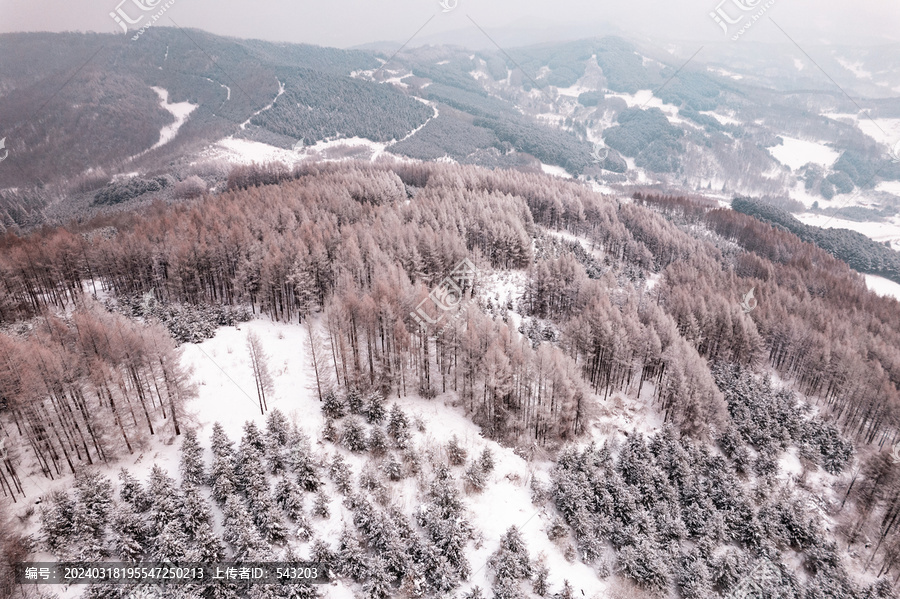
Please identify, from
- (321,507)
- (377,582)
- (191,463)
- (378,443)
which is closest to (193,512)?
(191,463)

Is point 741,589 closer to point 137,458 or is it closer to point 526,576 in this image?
point 526,576

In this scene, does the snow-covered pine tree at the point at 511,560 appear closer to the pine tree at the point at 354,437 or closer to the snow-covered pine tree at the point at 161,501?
the pine tree at the point at 354,437

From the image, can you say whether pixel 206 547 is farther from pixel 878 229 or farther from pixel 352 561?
pixel 878 229

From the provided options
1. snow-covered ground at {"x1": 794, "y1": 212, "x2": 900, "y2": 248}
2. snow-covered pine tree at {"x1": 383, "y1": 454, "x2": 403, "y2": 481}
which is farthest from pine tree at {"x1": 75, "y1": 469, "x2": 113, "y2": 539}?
snow-covered ground at {"x1": 794, "y1": 212, "x2": 900, "y2": 248}

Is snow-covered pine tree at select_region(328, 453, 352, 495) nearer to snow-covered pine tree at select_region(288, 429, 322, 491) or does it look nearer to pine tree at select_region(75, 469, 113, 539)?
snow-covered pine tree at select_region(288, 429, 322, 491)

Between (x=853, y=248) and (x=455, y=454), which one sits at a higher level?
(x=455, y=454)

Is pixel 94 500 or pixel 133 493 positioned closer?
pixel 94 500
